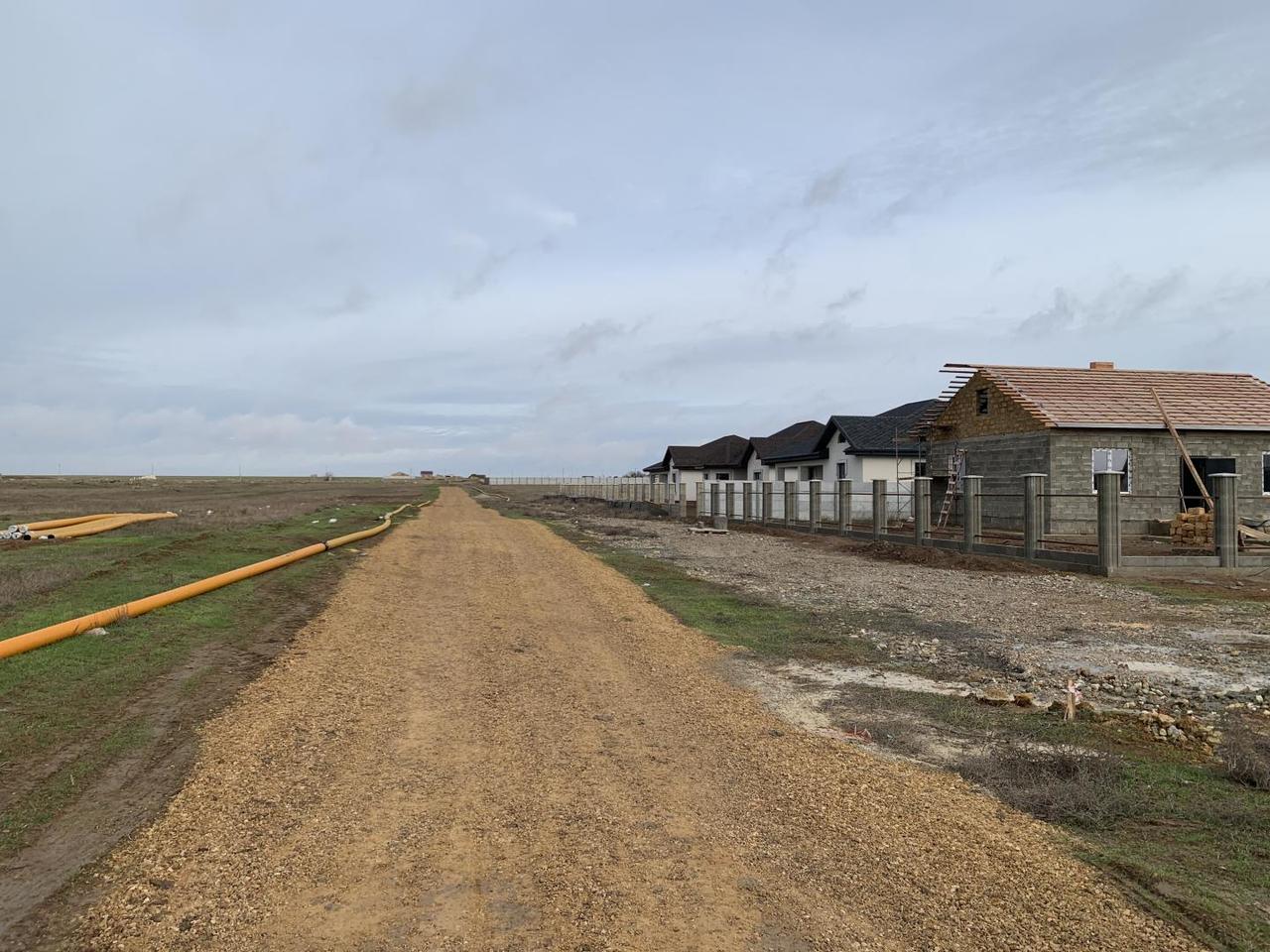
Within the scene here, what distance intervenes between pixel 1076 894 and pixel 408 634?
7.68m

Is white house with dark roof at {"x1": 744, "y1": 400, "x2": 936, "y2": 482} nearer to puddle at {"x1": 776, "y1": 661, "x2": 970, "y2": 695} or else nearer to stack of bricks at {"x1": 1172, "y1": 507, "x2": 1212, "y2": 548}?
stack of bricks at {"x1": 1172, "y1": 507, "x2": 1212, "y2": 548}

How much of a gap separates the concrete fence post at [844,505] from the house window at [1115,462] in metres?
7.33

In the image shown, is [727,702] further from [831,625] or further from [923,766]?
[831,625]

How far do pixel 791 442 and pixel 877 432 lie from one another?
13176 millimetres

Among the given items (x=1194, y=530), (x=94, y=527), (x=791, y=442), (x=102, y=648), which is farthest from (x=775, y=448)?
(x=102, y=648)

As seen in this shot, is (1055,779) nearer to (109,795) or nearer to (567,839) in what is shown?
(567,839)

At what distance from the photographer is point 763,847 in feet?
14.0

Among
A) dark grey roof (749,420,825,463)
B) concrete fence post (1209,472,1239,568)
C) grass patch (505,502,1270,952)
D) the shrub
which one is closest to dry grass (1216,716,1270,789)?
grass patch (505,502,1270,952)

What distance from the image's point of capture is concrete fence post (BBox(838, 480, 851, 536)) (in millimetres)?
28797

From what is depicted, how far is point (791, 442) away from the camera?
176 ft

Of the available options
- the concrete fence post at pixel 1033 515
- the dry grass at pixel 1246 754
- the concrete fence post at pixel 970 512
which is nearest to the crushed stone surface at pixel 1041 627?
the dry grass at pixel 1246 754

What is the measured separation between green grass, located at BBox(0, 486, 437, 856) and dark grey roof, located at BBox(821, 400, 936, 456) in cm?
2680

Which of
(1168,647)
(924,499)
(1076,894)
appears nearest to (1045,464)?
(924,499)

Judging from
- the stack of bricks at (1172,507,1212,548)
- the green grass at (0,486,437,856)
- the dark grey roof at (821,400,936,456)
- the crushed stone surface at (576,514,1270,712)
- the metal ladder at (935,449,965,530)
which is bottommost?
the crushed stone surface at (576,514,1270,712)
